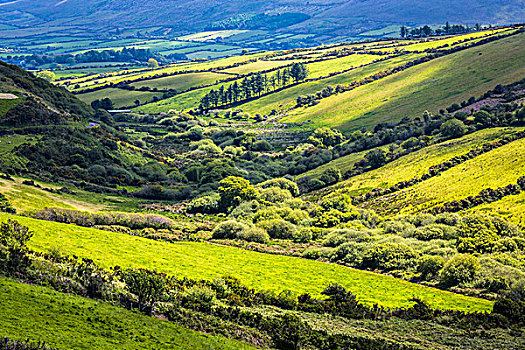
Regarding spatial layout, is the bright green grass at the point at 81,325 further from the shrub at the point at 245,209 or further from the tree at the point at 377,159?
the tree at the point at 377,159

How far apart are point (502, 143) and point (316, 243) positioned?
54159 mm

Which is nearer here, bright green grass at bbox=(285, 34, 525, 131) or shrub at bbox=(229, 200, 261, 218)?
shrub at bbox=(229, 200, 261, 218)

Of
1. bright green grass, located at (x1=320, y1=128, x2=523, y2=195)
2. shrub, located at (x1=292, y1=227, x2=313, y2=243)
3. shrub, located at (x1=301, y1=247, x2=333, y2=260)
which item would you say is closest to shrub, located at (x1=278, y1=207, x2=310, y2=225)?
shrub, located at (x1=292, y1=227, x2=313, y2=243)

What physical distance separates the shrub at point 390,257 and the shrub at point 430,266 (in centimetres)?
200

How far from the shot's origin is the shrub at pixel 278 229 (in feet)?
211

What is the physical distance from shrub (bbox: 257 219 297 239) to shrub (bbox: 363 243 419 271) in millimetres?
15425

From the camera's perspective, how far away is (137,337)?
86.0ft

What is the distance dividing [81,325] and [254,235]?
3601 centimetres

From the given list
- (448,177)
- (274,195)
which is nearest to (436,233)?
(448,177)

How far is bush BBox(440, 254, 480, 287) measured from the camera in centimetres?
4409

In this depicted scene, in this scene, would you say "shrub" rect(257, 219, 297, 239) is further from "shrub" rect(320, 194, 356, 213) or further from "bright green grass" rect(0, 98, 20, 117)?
"bright green grass" rect(0, 98, 20, 117)

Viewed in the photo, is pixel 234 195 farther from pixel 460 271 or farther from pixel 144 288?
pixel 144 288

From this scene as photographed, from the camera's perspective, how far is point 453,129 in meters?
111

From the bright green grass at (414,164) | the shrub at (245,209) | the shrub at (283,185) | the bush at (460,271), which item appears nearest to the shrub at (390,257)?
the bush at (460,271)
